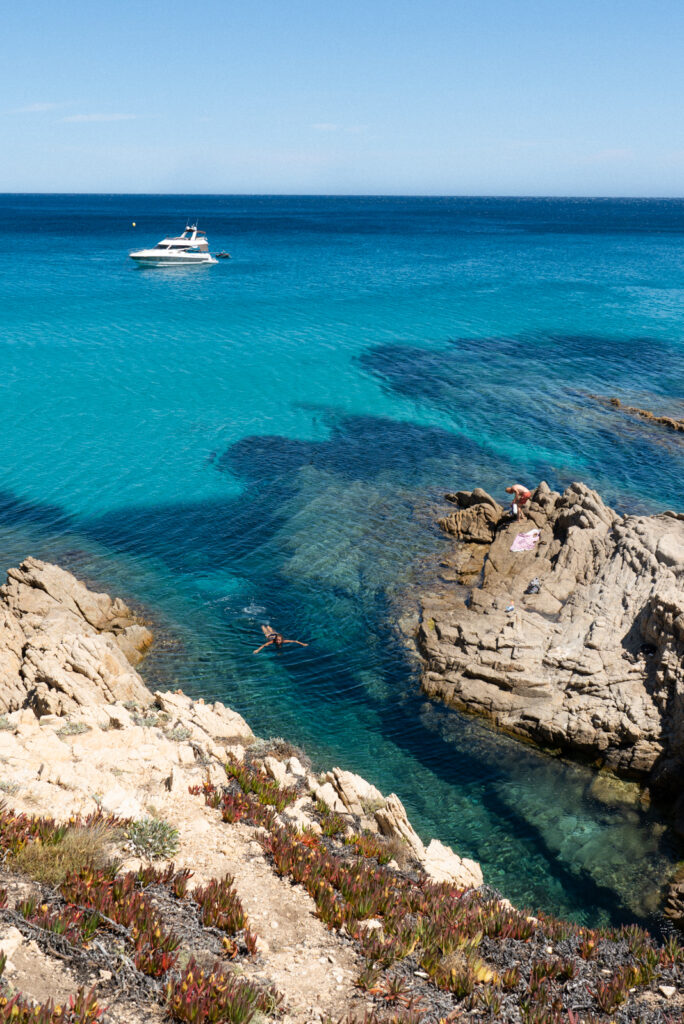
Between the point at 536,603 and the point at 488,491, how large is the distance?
1077cm

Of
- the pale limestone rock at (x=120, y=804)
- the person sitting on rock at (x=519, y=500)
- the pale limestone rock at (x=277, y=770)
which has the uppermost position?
the person sitting on rock at (x=519, y=500)

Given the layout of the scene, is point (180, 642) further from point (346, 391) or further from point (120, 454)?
point (346, 391)

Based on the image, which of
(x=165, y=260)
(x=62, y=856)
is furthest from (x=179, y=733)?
(x=165, y=260)

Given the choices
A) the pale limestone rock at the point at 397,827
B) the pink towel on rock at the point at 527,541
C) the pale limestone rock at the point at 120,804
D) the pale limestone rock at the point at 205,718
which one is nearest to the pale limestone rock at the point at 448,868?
the pale limestone rock at the point at 397,827

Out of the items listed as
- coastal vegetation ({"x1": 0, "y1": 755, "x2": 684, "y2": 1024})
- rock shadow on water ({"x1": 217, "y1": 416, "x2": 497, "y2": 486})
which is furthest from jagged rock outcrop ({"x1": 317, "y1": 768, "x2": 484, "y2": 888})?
rock shadow on water ({"x1": 217, "y1": 416, "x2": 497, "y2": 486})

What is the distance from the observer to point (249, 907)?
1012cm

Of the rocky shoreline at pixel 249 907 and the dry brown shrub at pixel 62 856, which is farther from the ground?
the dry brown shrub at pixel 62 856

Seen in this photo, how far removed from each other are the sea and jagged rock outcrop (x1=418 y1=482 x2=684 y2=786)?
869mm

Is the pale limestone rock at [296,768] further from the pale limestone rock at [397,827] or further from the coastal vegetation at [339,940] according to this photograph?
the coastal vegetation at [339,940]

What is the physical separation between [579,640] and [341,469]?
1693cm

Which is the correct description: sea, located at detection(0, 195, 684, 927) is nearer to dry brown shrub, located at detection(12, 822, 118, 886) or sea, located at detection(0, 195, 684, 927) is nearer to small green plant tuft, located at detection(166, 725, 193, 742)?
small green plant tuft, located at detection(166, 725, 193, 742)

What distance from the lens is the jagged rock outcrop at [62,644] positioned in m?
16.9

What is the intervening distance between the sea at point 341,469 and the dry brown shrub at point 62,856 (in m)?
8.22

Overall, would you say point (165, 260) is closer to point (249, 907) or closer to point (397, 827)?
point (397, 827)
